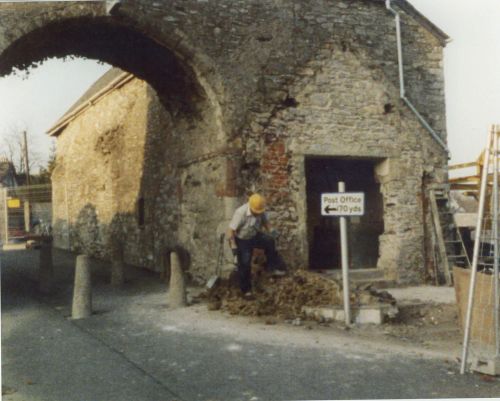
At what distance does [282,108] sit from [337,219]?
339cm

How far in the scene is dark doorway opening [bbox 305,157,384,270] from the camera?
432 inches

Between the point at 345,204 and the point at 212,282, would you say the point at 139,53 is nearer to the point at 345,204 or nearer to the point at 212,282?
the point at 212,282

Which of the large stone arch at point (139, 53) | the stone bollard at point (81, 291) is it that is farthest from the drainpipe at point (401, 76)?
the stone bollard at point (81, 291)

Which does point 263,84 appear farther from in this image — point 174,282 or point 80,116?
point 80,116

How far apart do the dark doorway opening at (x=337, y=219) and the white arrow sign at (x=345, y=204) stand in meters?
4.27

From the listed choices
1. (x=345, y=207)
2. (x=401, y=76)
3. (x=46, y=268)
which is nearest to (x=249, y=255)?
(x=345, y=207)

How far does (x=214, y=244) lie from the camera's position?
8898 mm

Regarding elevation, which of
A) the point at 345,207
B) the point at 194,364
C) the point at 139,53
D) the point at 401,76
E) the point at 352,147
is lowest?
the point at 194,364

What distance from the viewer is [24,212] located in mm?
12383

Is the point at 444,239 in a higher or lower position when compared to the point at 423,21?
lower


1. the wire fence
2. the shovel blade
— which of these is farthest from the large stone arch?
the wire fence

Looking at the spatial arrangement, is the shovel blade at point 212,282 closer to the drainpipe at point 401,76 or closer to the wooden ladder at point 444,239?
the wooden ladder at point 444,239

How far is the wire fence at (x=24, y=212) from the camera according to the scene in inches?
340

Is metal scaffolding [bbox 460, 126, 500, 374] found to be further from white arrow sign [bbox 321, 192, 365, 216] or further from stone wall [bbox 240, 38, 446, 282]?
stone wall [bbox 240, 38, 446, 282]
